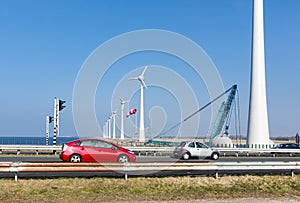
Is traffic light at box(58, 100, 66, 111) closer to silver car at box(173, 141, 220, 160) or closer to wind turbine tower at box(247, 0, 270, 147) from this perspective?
silver car at box(173, 141, 220, 160)

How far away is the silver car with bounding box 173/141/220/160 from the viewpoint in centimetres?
2689

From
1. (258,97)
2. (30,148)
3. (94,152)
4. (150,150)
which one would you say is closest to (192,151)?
(150,150)

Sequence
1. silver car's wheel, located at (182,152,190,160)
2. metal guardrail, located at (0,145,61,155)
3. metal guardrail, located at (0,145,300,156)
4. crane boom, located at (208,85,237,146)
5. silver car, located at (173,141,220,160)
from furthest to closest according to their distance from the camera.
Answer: crane boom, located at (208,85,237,146), metal guardrail, located at (0,145,300,156), metal guardrail, located at (0,145,61,155), silver car, located at (173,141,220,160), silver car's wheel, located at (182,152,190,160)

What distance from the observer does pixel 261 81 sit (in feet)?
130

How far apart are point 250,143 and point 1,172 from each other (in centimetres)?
2946

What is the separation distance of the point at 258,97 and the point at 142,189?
91.4 ft

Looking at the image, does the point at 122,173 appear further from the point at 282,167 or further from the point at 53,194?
the point at 282,167

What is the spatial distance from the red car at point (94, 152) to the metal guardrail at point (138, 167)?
11.2ft

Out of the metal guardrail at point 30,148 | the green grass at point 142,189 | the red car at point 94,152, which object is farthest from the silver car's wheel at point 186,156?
the green grass at point 142,189

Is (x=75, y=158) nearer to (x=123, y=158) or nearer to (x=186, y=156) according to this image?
(x=123, y=158)

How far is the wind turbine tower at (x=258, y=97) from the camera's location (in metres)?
39.5

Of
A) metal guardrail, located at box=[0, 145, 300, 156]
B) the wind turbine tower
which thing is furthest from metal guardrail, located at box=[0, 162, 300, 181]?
the wind turbine tower

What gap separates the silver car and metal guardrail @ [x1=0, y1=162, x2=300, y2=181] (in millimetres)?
8674

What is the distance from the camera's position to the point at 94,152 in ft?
65.3
